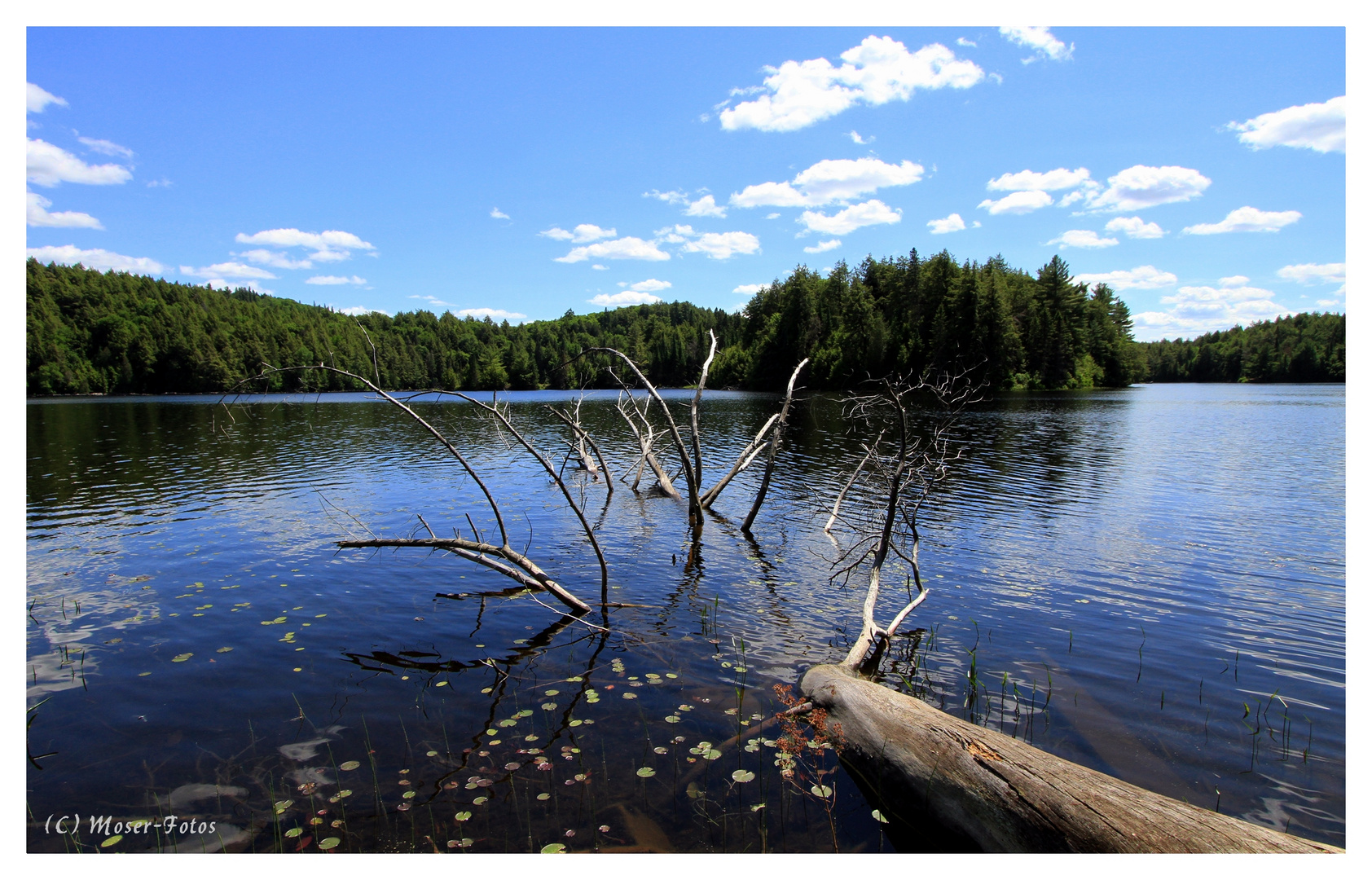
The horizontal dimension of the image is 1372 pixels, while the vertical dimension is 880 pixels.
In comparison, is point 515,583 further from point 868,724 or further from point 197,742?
point 868,724

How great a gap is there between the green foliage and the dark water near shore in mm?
101973

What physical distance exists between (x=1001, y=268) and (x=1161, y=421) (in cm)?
6894

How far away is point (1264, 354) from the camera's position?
113438 mm

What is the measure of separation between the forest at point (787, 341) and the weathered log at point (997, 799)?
2369 inches

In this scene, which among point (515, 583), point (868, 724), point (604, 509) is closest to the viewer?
point (868, 724)

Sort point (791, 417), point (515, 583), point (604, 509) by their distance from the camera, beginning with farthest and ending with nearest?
point (791, 417) < point (604, 509) < point (515, 583)

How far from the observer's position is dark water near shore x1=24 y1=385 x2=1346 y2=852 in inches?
222

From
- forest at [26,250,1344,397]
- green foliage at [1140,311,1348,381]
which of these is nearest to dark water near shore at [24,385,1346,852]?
forest at [26,250,1344,397]

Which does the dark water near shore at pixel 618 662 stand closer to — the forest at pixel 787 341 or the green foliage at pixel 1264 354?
the forest at pixel 787 341

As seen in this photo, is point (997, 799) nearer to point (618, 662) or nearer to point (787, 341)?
point (618, 662)

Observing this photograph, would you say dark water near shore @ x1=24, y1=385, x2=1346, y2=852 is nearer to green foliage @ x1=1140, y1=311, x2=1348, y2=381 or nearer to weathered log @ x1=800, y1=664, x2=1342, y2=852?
weathered log @ x1=800, y1=664, x2=1342, y2=852

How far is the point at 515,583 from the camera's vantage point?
12.1 meters
